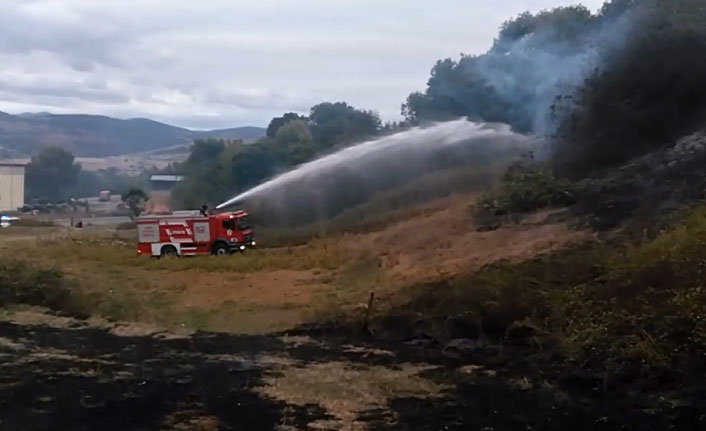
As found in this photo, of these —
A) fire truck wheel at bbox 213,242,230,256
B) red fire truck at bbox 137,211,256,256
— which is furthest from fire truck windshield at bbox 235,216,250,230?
fire truck wheel at bbox 213,242,230,256

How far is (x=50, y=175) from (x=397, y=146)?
75.7m

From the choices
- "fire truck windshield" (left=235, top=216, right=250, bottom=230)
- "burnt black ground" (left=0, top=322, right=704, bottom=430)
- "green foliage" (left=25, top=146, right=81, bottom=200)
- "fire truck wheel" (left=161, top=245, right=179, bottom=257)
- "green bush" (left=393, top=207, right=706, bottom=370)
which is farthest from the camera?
"green foliage" (left=25, top=146, right=81, bottom=200)

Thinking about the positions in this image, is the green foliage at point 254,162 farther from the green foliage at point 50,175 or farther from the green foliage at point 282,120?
the green foliage at point 50,175

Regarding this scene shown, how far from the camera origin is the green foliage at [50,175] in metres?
111

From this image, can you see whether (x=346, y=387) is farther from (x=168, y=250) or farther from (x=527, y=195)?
(x=168, y=250)

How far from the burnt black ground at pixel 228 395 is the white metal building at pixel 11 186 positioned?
79509mm

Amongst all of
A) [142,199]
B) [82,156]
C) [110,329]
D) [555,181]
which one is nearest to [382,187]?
[555,181]

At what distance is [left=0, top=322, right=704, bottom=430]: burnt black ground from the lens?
14.8m

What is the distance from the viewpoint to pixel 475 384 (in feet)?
58.0

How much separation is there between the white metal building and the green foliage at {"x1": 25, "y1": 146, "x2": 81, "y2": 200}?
8040 millimetres

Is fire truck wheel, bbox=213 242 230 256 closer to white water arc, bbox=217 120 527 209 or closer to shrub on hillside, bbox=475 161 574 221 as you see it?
white water arc, bbox=217 120 527 209

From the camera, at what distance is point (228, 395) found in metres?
16.5

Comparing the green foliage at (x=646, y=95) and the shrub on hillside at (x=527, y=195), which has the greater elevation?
the green foliage at (x=646, y=95)

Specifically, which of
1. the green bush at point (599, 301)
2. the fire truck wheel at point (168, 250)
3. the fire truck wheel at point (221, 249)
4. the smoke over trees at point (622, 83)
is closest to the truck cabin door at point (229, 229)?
the fire truck wheel at point (221, 249)
